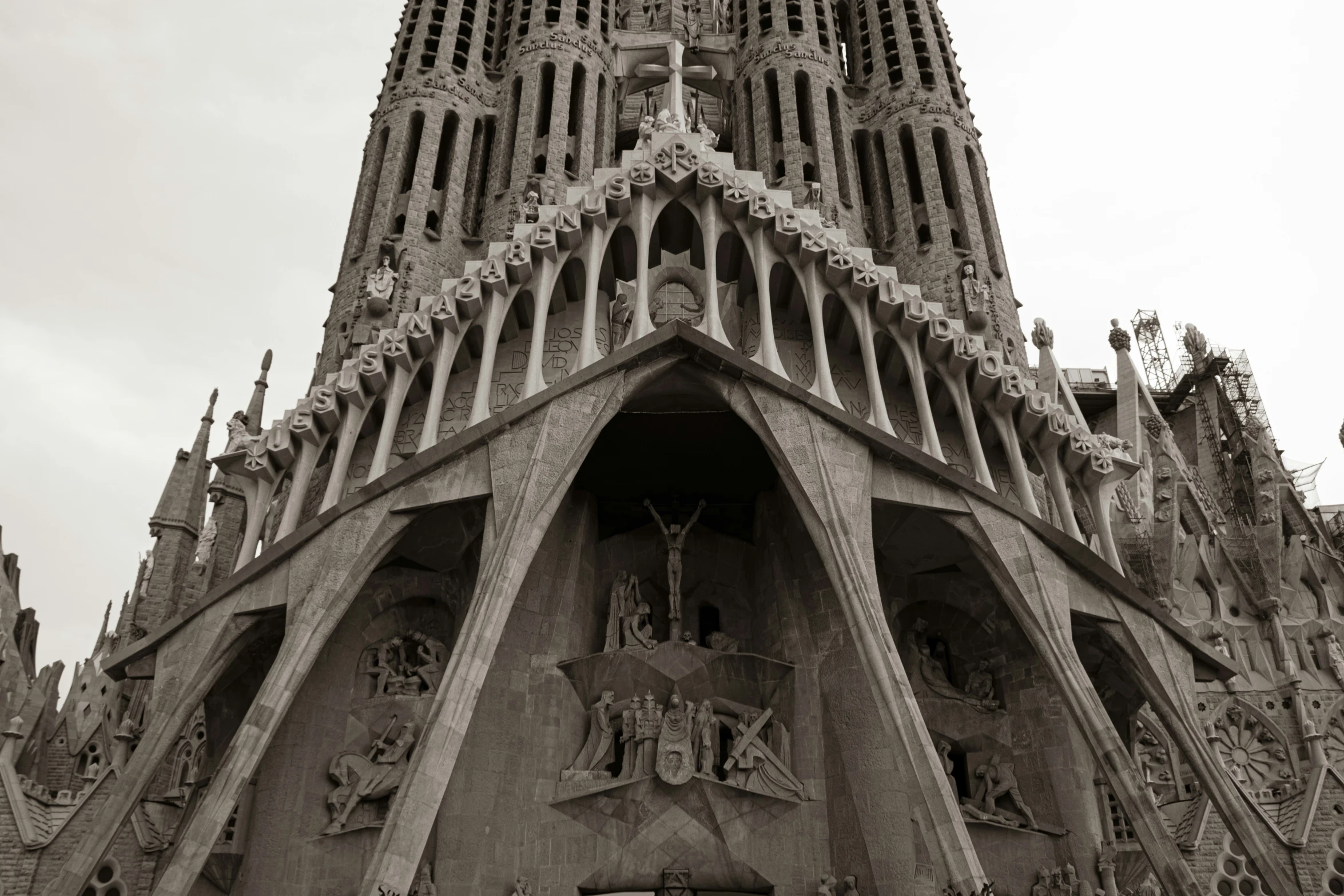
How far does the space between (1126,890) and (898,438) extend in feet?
19.8

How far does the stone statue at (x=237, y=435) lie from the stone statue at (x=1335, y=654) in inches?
672

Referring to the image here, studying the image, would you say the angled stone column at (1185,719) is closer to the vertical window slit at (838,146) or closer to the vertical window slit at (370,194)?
the vertical window slit at (838,146)

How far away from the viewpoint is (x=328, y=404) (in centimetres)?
1445

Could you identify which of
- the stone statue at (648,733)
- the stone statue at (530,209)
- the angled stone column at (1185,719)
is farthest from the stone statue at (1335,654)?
the stone statue at (530,209)

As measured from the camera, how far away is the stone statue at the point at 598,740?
1458cm

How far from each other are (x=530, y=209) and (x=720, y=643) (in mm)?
6581

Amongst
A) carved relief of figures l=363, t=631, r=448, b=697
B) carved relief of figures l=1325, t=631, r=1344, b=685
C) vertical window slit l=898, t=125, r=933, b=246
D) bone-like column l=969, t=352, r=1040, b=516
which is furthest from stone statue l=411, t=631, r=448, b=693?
carved relief of figures l=1325, t=631, r=1344, b=685

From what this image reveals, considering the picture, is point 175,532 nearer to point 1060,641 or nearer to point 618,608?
point 618,608

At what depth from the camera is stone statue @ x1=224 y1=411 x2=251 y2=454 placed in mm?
14820

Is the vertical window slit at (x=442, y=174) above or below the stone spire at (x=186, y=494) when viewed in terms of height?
above

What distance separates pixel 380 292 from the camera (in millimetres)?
16766

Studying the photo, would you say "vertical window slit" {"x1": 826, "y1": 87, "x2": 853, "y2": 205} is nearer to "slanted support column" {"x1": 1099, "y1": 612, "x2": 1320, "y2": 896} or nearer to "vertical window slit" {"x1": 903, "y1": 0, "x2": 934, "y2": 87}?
"vertical window slit" {"x1": 903, "y1": 0, "x2": 934, "y2": 87}

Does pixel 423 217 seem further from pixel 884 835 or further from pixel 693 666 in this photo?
pixel 884 835

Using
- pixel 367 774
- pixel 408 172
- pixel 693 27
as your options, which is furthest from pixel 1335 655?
pixel 408 172
